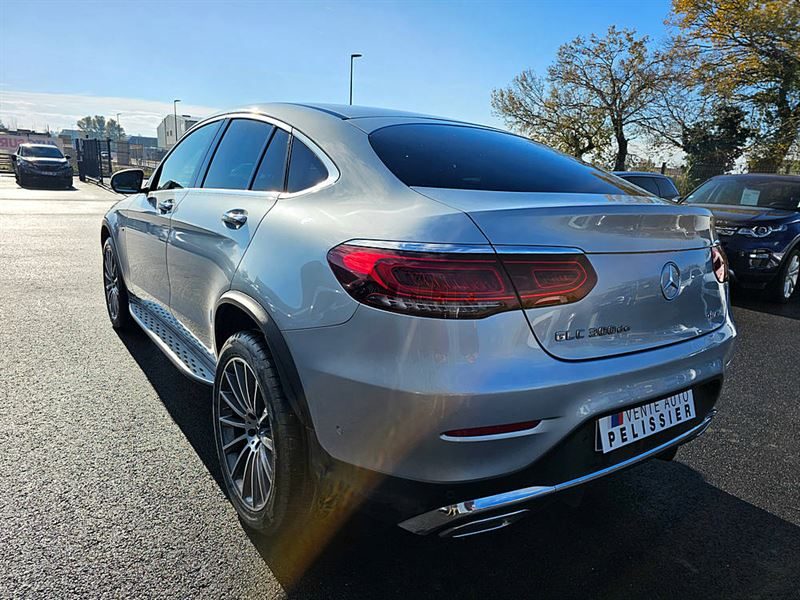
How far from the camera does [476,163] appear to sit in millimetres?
2309

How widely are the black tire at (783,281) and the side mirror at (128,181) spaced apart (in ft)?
21.5

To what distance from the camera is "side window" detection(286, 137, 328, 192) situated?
2.23 metres

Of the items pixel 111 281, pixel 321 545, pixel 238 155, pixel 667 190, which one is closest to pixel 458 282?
pixel 321 545

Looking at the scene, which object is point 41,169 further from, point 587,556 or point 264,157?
point 587,556

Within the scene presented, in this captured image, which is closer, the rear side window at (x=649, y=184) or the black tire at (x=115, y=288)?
the black tire at (x=115, y=288)

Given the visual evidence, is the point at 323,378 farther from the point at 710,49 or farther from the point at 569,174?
the point at 710,49

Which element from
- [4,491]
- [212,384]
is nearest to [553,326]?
[212,384]

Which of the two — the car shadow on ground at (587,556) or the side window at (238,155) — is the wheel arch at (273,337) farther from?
the side window at (238,155)

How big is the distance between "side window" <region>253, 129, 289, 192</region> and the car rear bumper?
900 mm

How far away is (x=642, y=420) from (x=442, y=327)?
0.86 m

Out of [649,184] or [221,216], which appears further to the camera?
[649,184]

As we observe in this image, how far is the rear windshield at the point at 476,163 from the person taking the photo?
82.1 inches

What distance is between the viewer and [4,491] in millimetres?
2439

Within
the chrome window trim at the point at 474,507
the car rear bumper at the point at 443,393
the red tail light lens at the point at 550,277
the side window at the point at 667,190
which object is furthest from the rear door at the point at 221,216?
the side window at the point at 667,190
